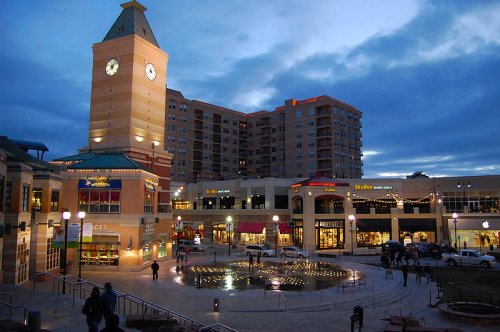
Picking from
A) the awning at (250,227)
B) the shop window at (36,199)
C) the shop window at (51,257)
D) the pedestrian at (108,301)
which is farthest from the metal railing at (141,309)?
the awning at (250,227)

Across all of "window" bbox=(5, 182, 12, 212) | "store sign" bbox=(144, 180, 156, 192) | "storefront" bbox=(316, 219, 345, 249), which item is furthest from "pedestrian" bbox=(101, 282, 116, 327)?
"storefront" bbox=(316, 219, 345, 249)

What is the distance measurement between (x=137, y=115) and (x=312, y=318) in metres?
33.7

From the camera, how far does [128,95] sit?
157 feet

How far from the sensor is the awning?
67125 millimetres

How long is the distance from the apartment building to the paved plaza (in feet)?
226

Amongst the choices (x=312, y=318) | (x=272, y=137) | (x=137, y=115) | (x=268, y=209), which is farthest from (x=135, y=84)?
(x=272, y=137)

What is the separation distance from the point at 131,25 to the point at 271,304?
3683cm

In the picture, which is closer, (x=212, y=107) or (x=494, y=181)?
(x=494, y=181)

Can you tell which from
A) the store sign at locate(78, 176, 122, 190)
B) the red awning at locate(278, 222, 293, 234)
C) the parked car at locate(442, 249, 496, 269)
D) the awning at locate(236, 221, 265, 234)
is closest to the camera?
the store sign at locate(78, 176, 122, 190)

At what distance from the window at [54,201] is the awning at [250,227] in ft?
117

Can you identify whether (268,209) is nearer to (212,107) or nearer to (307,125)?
(307,125)

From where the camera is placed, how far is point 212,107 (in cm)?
11350

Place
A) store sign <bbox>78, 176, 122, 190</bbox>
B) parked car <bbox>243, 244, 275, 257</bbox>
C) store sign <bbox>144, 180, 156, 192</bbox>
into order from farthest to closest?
1. parked car <bbox>243, 244, 275, 257</bbox>
2. store sign <bbox>144, 180, 156, 192</bbox>
3. store sign <bbox>78, 176, 122, 190</bbox>

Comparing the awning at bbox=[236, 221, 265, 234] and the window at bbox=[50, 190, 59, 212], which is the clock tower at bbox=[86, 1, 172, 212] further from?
the awning at bbox=[236, 221, 265, 234]
